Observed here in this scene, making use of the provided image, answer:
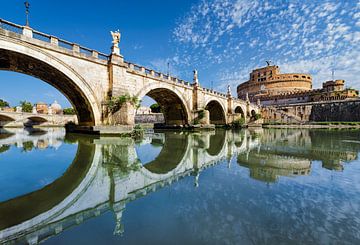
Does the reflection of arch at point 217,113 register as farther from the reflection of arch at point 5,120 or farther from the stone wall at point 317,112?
the reflection of arch at point 5,120

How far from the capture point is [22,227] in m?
2.67

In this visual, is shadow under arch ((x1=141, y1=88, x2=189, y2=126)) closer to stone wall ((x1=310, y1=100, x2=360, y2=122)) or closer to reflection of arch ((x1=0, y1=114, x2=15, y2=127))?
reflection of arch ((x1=0, y1=114, x2=15, y2=127))

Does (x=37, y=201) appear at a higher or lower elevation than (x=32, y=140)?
lower

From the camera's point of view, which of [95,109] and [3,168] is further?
[95,109]

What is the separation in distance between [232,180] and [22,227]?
13.5 feet

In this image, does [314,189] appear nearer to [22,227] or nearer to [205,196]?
[205,196]

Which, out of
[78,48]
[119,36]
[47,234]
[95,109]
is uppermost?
[119,36]

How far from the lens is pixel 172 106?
29094 millimetres

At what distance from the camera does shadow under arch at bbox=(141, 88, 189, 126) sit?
26.0 meters

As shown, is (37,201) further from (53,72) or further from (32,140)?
(53,72)

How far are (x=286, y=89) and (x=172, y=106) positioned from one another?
192 feet

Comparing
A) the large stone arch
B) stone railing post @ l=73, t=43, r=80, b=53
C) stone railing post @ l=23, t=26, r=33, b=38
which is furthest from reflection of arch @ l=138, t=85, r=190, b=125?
stone railing post @ l=23, t=26, r=33, b=38

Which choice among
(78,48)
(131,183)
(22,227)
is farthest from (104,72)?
(22,227)

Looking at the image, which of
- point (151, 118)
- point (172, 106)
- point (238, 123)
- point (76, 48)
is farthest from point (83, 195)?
point (151, 118)
